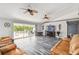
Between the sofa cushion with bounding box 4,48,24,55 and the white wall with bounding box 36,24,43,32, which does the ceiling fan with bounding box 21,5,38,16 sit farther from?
the sofa cushion with bounding box 4,48,24,55

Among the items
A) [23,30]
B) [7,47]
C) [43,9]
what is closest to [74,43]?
[43,9]

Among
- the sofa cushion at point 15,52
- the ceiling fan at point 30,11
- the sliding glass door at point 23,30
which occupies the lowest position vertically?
the sofa cushion at point 15,52

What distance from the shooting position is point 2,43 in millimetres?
2348

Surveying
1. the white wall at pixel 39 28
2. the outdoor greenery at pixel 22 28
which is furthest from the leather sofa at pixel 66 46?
the outdoor greenery at pixel 22 28

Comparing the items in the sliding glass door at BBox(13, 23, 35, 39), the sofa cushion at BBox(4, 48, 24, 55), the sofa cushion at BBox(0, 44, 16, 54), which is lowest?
the sofa cushion at BBox(4, 48, 24, 55)

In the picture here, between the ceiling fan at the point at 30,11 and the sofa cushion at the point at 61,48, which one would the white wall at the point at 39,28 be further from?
the sofa cushion at the point at 61,48

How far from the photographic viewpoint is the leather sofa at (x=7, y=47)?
7.68 ft

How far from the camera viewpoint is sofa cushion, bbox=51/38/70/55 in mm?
2352

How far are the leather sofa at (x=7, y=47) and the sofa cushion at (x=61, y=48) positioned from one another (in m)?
0.63

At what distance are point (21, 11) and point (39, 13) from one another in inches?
12.6

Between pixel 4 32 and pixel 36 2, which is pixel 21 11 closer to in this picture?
pixel 36 2

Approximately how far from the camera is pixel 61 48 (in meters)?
2.36

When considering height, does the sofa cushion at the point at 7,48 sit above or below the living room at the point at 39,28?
below

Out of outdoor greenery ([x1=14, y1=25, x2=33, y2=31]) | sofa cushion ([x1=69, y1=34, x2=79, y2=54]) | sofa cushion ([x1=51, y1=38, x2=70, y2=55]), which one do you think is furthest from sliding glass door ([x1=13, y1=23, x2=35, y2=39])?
sofa cushion ([x1=69, y1=34, x2=79, y2=54])
